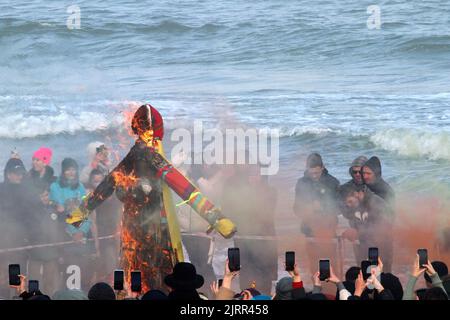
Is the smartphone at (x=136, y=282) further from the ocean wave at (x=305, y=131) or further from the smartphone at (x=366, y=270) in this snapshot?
the ocean wave at (x=305, y=131)

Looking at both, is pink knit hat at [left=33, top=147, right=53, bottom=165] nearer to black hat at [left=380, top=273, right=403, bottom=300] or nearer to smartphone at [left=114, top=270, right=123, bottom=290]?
smartphone at [left=114, top=270, right=123, bottom=290]

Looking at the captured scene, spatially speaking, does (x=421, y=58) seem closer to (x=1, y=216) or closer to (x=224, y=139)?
(x=224, y=139)

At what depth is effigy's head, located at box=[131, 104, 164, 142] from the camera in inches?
579

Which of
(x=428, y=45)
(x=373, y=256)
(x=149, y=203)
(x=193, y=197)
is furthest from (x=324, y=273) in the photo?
(x=428, y=45)

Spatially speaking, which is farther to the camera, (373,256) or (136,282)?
(373,256)

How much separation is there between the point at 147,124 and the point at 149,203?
2.65 ft

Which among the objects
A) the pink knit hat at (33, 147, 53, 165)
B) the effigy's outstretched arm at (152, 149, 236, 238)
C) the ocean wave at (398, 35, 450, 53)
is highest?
the ocean wave at (398, 35, 450, 53)

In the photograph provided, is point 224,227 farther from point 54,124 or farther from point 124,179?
point 54,124

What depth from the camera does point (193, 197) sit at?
14.6 meters

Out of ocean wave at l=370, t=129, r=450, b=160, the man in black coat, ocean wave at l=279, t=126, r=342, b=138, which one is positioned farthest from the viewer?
ocean wave at l=279, t=126, r=342, b=138

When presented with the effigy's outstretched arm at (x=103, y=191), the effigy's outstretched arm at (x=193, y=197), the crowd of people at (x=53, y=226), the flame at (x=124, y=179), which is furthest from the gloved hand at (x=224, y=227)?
the crowd of people at (x=53, y=226)

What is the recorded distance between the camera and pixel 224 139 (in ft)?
76.2

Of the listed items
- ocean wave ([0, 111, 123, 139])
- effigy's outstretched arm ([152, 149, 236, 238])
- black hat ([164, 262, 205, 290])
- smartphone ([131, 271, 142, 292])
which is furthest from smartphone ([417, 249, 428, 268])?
ocean wave ([0, 111, 123, 139])

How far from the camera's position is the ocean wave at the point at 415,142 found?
80.6 ft
